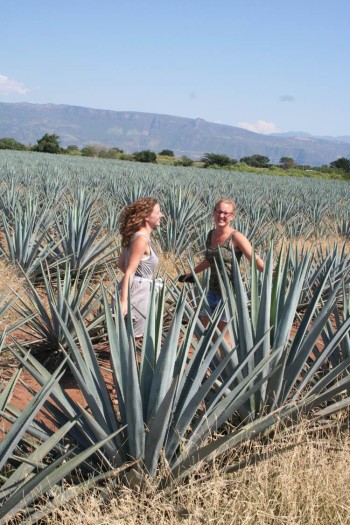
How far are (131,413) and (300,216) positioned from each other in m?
9.85

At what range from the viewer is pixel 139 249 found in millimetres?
4016

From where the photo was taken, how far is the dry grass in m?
2.19

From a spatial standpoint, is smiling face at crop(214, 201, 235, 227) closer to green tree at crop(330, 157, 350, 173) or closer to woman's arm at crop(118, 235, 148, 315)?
woman's arm at crop(118, 235, 148, 315)

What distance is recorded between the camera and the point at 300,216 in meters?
11.8

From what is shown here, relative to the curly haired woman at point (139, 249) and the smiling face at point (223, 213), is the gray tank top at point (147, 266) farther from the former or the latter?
the smiling face at point (223, 213)

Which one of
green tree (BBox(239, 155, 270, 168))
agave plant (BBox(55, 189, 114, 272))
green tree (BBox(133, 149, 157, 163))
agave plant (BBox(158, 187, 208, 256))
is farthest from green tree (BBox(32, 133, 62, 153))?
agave plant (BBox(55, 189, 114, 272))

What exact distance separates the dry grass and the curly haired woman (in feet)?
5.56

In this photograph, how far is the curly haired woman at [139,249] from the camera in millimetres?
4023

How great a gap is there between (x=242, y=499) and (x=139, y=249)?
199cm

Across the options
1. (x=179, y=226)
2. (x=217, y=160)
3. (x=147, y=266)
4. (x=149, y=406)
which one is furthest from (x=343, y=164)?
(x=149, y=406)

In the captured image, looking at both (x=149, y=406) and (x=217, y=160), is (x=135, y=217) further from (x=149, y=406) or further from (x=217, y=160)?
(x=217, y=160)

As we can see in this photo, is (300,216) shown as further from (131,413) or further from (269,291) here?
(131,413)

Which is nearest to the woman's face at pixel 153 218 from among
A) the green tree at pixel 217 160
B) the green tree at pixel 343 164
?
the green tree at pixel 217 160

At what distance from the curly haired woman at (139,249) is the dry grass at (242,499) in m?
1.69
